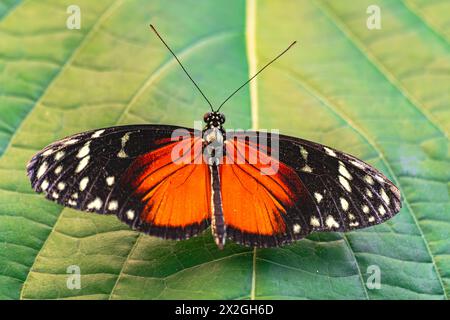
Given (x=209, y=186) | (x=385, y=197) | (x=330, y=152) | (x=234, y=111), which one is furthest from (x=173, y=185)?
(x=385, y=197)

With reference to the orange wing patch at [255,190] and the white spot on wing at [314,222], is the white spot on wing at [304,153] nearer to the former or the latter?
the orange wing patch at [255,190]

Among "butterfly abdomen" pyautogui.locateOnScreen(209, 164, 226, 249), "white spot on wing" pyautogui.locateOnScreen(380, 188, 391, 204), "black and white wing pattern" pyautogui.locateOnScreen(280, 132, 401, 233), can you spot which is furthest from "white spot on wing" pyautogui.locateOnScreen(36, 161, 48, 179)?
"white spot on wing" pyautogui.locateOnScreen(380, 188, 391, 204)

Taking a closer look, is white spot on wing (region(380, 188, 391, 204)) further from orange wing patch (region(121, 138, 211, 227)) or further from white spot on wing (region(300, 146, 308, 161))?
orange wing patch (region(121, 138, 211, 227))

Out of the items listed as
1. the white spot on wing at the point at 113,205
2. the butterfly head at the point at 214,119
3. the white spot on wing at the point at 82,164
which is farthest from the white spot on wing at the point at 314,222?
the white spot on wing at the point at 82,164

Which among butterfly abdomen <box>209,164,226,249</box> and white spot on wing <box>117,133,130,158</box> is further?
white spot on wing <box>117,133,130,158</box>

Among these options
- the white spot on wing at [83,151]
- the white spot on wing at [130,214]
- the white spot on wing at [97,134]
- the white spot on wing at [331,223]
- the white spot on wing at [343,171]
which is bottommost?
the white spot on wing at [331,223]
